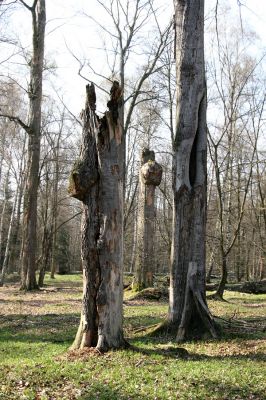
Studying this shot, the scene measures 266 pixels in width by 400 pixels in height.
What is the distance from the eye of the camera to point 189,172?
9.00 meters

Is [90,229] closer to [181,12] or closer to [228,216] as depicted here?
[181,12]

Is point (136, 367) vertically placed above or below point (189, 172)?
below

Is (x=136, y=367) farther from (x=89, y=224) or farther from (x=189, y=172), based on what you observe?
(x=189, y=172)

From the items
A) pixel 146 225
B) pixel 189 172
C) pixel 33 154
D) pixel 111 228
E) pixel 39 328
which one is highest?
pixel 33 154

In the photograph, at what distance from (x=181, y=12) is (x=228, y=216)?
65.7ft

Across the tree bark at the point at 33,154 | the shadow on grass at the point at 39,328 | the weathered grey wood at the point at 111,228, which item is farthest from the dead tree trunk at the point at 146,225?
the weathered grey wood at the point at 111,228

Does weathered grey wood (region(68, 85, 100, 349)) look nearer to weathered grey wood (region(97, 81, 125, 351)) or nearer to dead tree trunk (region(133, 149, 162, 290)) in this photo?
weathered grey wood (region(97, 81, 125, 351))

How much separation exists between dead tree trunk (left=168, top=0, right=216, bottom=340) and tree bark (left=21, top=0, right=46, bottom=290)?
11545 mm

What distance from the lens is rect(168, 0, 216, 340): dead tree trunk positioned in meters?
8.59

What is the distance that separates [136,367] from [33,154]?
14661 millimetres

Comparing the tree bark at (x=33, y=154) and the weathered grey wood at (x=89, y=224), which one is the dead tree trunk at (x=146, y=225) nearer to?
the tree bark at (x=33, y=154)

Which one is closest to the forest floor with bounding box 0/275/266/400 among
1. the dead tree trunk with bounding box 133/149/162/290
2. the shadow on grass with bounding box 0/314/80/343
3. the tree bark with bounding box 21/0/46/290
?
the shadow on grass with bounding box 0/314/80/343

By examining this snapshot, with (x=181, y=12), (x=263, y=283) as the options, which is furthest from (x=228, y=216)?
(x=181, y=12)

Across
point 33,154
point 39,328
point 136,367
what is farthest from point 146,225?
point 136,367
